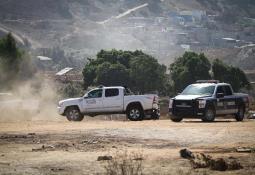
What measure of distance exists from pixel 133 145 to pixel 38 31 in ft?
584

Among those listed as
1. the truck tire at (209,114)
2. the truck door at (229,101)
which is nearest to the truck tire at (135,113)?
the truck tire at (209,114)

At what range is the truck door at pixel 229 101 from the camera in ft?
87.4

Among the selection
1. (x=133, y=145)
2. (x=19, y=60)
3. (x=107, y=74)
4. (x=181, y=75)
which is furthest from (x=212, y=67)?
(x=133, y=145)

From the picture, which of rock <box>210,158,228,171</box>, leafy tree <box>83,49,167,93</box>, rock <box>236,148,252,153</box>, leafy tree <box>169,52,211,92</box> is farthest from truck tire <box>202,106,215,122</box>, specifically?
leafy tree <box>169,52,211,92</box>

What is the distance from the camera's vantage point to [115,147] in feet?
51.1

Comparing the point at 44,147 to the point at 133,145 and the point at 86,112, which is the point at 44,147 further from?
the point at 86,112

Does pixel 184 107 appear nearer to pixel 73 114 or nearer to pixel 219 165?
pixel 73 114

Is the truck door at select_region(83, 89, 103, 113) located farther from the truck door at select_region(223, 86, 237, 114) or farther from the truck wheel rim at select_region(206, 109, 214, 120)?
the truck door at select_region(223, 86, 237, 114)

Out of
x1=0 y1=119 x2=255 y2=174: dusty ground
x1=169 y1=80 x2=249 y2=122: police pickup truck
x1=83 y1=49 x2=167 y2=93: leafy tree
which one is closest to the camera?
x1=0 y1=119 x2=255 y2=174: dusty ground

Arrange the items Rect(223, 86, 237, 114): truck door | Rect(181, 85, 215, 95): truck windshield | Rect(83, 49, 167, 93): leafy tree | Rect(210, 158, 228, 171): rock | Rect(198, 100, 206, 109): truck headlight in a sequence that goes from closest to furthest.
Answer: Rect(210, 158, 228, 171): rock → Rect(198, 100, 206, 109): truck headlight → Rect(181, 85, 215, 95): truck windshield → Rect(223, 86, 237, 114): truck door → Rect(83, 49, 167, 93): leafy tree

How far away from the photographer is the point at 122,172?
34.6 ft

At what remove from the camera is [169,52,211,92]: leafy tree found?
251 ft

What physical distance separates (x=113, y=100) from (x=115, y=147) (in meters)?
12.9

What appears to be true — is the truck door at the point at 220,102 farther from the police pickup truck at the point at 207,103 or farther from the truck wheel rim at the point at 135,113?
the truck wheel rim at the point at 135,113
